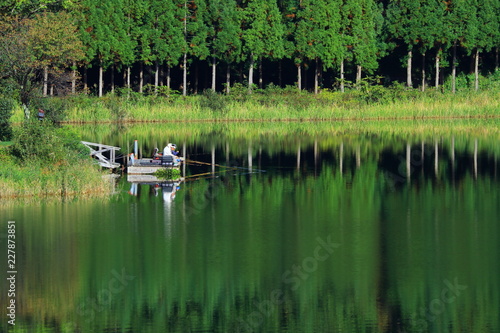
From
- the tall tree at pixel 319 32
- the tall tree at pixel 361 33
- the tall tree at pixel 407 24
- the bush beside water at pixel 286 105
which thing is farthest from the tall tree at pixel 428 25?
the tall tree at pixel 319 32

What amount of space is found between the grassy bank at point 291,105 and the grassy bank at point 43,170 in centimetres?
3620

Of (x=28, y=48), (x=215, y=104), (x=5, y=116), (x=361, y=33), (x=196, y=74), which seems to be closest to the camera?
(x=5, y=116)

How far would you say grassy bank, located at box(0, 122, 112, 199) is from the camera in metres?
33.1

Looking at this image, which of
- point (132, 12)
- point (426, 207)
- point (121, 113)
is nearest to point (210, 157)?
point (426, 207)

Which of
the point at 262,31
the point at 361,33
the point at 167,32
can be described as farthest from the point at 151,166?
the point at 361,33

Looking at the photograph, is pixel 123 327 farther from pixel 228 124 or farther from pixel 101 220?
pixel 228 124

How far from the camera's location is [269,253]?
2511 centimetres

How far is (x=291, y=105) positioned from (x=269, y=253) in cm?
5111

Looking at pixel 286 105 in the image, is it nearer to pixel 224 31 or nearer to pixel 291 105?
pixel 291 105

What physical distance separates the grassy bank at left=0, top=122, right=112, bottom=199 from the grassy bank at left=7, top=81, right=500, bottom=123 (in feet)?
119

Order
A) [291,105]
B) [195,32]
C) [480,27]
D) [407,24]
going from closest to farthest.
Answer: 1. [291,105]
2. [195,32]
3. [407,24]
4. [480,27]

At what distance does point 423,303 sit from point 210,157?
29.4 metres

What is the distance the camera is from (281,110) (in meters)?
74.4

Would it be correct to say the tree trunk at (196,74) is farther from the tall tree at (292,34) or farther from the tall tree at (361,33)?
the tall tree at (361,33)
